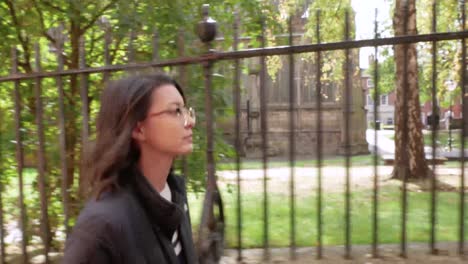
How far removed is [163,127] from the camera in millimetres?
1537

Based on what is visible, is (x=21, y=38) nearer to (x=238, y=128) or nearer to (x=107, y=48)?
(x=107, y=48)

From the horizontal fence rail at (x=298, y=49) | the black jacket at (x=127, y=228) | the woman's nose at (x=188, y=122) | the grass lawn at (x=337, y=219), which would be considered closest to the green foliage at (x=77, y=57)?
the horizontal fence rail at (x=298, y=49)

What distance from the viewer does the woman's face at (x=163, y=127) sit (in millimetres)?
1527

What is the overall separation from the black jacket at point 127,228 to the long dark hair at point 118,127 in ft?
0.17

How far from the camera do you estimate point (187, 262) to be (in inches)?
63.9

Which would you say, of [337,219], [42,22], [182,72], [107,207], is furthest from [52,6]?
[337,219]

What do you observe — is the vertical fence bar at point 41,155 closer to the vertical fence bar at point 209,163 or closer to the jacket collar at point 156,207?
the vertical fence bar at point 209,163

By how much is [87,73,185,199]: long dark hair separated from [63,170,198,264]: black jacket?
0.17 ft

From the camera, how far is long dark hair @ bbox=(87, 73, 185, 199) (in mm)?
1470

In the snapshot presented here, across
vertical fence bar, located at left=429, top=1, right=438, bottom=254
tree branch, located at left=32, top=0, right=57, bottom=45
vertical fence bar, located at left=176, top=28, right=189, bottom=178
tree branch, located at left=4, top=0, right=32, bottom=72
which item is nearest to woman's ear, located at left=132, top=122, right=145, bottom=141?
vertical fence bar, located at left=176, top=28, right=189, bottom=178

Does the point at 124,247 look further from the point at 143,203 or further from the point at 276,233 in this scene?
the point at 276,233

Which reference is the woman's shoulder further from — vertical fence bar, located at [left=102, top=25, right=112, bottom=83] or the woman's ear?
vertical fence bar, located at [left=102, top=25, right=112, bottom=83]

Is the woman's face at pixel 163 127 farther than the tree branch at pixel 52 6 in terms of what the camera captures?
No

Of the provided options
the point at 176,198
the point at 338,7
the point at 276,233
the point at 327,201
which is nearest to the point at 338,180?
the point at 327,201
